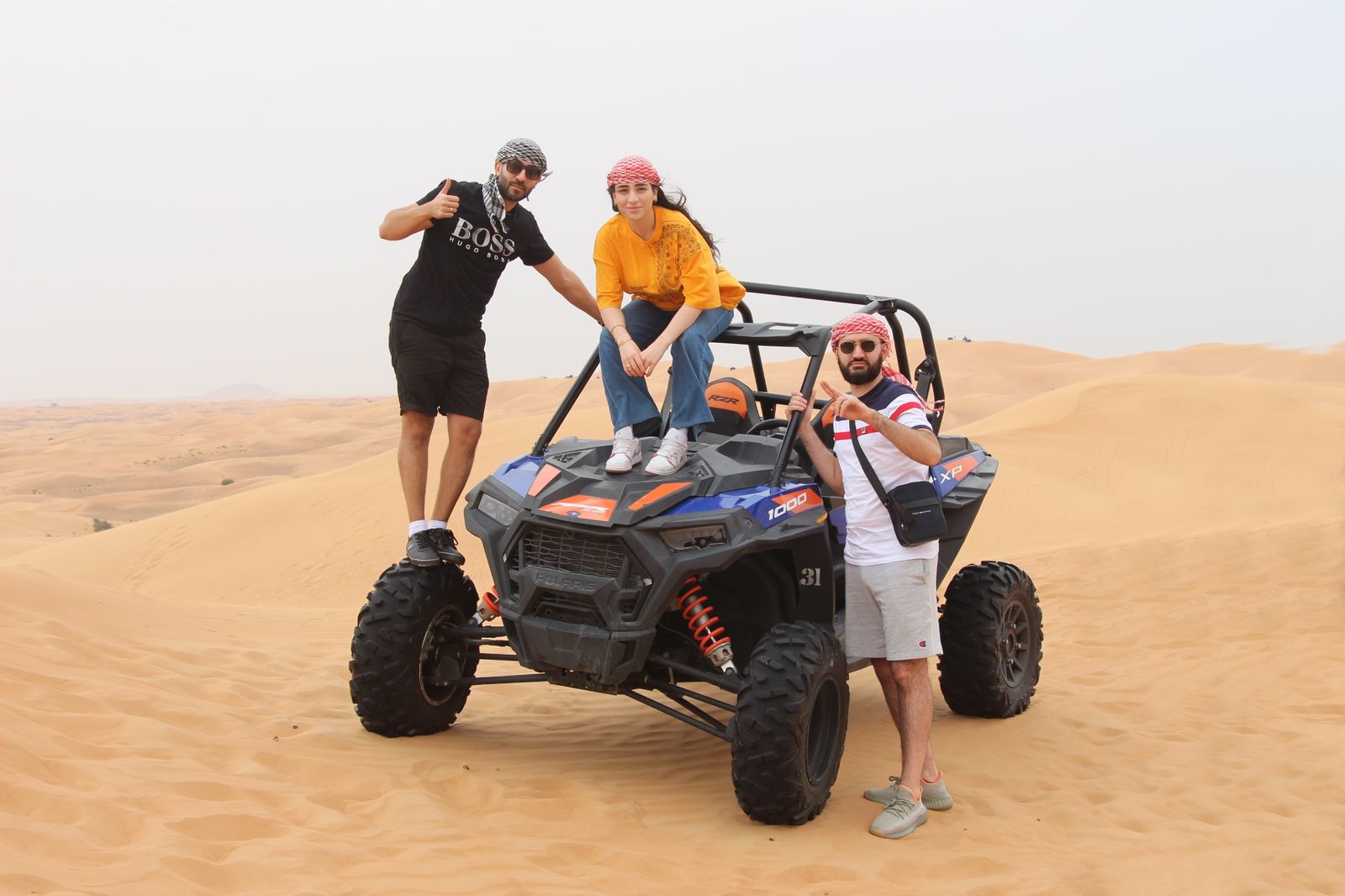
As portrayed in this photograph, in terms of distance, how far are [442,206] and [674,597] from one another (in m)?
2.22

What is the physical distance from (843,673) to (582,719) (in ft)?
7.08

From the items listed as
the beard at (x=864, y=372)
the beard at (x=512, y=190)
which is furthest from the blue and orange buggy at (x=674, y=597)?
the beard at (x=512, y=190)

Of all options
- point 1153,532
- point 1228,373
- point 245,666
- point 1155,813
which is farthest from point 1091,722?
point 1228,373

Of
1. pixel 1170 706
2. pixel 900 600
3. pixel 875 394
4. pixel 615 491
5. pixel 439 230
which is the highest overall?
pixel 439 230

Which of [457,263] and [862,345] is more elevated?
[457,263]

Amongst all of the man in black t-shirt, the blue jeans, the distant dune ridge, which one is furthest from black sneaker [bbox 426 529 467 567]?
the blue jeans

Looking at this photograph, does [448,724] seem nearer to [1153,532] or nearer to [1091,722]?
[1091,722]

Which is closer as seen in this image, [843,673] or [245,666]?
[843,673]

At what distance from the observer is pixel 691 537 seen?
16.2ft

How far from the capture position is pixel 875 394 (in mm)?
5137

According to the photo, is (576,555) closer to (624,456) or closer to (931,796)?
(624,456)

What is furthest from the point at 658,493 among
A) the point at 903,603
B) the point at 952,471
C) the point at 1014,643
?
the point at 1014,643

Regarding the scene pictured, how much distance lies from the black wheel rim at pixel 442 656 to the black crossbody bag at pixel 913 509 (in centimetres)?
216

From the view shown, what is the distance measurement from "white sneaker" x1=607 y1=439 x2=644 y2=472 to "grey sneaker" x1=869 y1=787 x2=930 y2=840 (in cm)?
177
